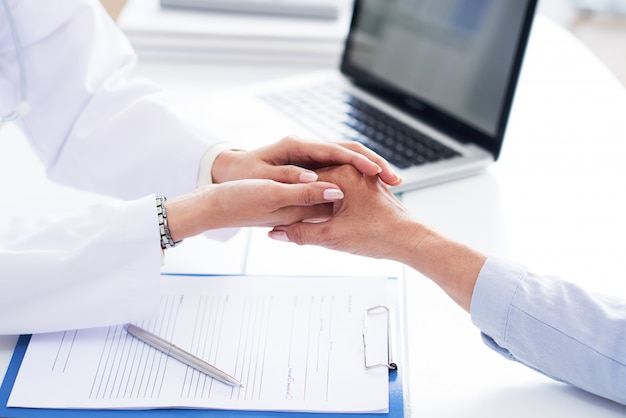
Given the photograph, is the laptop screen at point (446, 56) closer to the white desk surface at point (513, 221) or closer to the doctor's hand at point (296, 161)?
the white desk surface at point (513, 221)

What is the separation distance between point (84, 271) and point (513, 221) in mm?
621

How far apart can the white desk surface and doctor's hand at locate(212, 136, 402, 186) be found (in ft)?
0.33

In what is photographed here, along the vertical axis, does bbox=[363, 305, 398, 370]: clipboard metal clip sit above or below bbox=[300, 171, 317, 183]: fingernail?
below

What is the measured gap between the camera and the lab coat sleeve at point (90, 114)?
116 cm

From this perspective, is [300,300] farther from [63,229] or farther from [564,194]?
[564,194]

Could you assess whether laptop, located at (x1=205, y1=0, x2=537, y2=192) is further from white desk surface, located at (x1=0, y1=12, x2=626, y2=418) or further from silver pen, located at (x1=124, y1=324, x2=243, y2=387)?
silver pen, located at (x1=124, y1=324, x2=243, y2=387)

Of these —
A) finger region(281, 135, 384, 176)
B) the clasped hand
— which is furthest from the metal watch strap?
finger region(281, 135, 384, 176)

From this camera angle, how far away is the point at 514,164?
4.25 ft

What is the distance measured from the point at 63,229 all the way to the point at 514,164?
75 centimetres

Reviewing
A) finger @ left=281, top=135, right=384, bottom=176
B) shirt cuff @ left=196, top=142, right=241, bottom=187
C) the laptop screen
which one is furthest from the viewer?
the laptop screen

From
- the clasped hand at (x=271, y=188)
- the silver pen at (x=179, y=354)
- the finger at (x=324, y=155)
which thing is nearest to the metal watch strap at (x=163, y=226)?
the clasped hand at (x=271, y=188)

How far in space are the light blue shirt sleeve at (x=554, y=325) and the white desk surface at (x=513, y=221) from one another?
0.03 meters

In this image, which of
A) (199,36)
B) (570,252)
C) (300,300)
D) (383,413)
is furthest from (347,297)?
(199,36)

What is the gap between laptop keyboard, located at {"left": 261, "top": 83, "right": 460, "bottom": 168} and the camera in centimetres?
126
